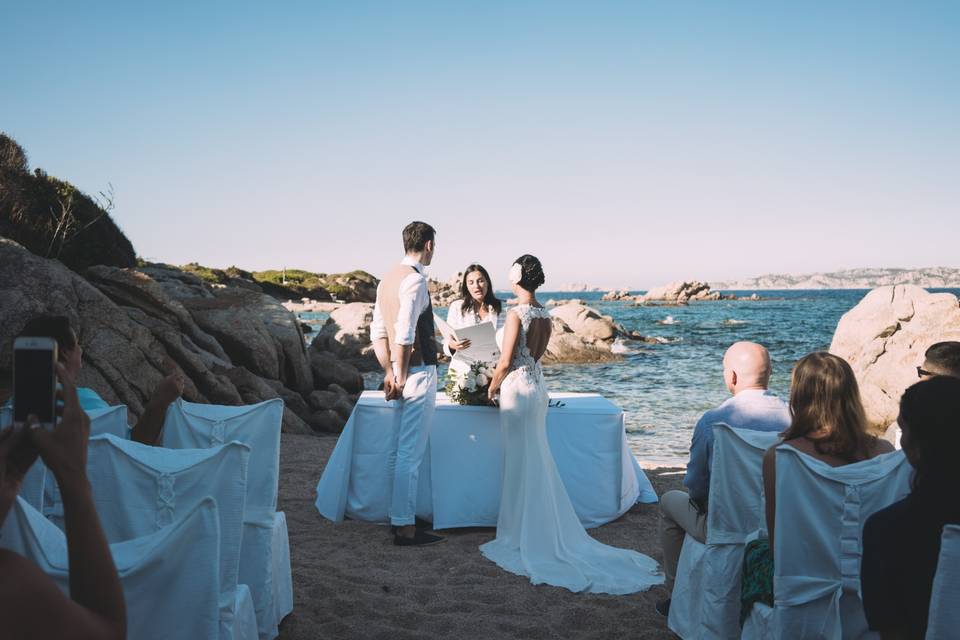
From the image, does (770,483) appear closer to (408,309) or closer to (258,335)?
(408,309)

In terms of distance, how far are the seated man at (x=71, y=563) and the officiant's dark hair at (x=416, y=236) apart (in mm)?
4235

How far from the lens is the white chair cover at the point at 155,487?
2.83m

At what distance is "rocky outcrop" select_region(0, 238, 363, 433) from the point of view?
25.1 ft

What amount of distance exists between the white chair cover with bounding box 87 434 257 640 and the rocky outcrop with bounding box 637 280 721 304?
260ft

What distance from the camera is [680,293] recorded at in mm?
83125

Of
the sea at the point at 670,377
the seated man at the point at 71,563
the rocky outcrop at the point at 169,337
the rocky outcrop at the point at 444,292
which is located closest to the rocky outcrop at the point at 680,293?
the rocky outcrop at the point at 444,292

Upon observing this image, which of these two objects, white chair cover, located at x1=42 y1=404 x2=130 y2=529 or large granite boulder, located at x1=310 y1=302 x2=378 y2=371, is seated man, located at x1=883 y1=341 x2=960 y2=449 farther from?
large granite boulder, located at x1=310 y1=302 x2=378 y2=371

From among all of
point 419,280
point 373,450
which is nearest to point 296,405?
point 373,450

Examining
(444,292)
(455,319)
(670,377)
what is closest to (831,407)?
(455,319)

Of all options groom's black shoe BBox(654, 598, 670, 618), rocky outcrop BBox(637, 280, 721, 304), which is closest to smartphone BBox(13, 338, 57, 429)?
groom's black shoe BBox(654, 598, 670, 618)

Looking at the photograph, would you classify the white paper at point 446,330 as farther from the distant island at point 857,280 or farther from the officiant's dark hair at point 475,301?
the distant island at point 857,280

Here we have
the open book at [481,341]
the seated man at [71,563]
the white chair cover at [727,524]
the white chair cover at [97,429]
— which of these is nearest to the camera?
the seated man at [71,563]

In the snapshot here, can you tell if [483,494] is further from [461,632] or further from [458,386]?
[461,632]

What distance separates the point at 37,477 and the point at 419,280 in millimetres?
3029
